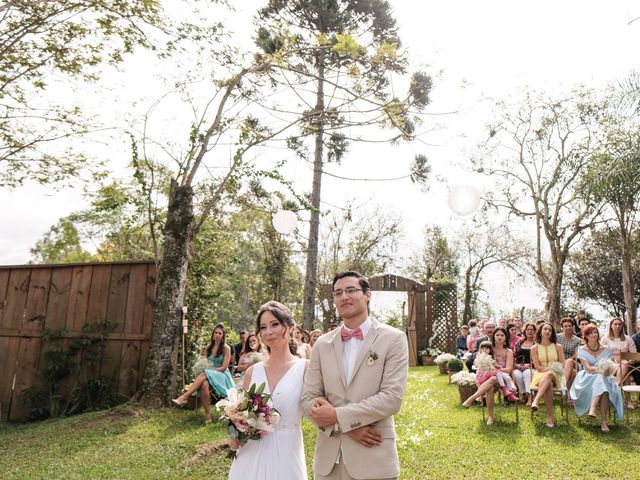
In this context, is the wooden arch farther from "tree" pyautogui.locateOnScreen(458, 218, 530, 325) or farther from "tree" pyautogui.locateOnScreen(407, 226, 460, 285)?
"tree" pyautogui.locateOnScreen(458, 218, 530, 325)

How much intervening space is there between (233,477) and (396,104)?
592 centimetres

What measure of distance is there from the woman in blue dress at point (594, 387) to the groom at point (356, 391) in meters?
4.85

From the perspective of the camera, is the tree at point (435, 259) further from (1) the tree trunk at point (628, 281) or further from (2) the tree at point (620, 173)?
(2) the tree at point (620, 173)

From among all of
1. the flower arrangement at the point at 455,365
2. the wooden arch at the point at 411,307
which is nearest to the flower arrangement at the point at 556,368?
the flower arrangement at the point at 455,365

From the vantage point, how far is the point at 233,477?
2957 mm

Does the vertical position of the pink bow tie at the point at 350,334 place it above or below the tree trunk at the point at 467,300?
below

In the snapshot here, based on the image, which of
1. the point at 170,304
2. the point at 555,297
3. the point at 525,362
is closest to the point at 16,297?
the point at 170,304

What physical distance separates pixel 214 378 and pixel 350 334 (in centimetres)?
553

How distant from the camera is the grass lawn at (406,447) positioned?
4.90 m

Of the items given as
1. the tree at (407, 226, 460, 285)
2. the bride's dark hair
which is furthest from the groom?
the tree at (407, 226, 460, 285)

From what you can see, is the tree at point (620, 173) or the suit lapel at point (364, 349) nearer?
the suit lapel at point (364, 349)

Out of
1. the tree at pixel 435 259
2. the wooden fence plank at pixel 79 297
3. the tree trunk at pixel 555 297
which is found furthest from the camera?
the tree at pixel 435 259

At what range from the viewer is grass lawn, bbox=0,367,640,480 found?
4.90 meters

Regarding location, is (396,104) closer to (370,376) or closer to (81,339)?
(370,376)
